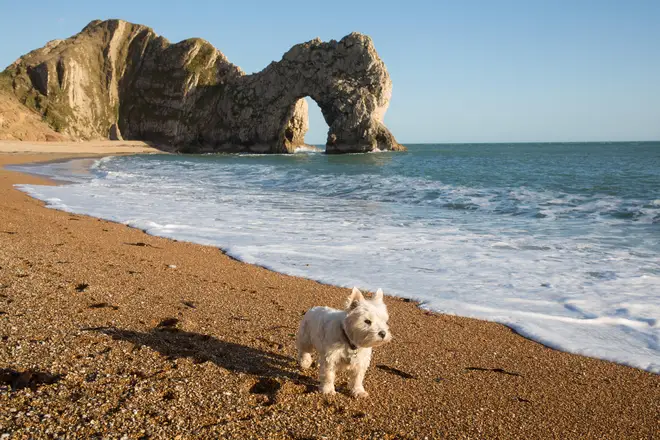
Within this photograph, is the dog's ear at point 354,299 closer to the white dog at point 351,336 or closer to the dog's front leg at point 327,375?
the white dog at point 351,336

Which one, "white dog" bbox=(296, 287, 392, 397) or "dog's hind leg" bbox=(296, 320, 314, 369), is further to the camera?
"dog's hind leg" bbox=(296, 320, 314, 369)

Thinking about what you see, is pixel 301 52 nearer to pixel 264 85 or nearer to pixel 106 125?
pixel 264 85

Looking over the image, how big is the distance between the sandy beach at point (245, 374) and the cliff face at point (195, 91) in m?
80.6

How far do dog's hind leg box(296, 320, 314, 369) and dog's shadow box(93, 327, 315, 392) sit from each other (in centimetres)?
12

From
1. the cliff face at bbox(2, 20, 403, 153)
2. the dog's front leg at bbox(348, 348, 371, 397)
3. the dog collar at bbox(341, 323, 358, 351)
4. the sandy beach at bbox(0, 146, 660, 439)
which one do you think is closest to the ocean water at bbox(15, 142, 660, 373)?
the sandy beach at bbox(0, 146, 660, 439)

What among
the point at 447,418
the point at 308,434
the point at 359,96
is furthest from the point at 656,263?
the point at 359,96

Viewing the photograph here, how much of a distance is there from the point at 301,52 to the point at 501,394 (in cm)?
9227

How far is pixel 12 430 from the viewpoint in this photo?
2.71 meters

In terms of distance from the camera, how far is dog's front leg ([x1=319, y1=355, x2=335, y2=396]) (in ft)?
12.2

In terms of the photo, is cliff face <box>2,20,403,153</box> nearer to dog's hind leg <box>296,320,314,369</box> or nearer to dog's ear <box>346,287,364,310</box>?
dog's hind leg <box>296,320,314,369</box>

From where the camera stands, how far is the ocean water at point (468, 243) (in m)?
6.18

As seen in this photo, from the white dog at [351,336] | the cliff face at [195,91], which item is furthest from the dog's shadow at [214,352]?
the cliff face at [195,91]

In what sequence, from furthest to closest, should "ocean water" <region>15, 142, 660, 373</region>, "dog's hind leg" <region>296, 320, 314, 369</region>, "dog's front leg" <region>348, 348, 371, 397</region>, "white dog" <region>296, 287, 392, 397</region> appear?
"ocean water" <region>15, 142, 660, 373</region> → "dog's hind leg" <region>296, 320, 314, 369</region> → "dog's front leg" <region>348, 348, 371, 397</region> → "white dog" <region>296, 287, 392, 397</region>

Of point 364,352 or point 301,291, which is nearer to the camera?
point 364,352
